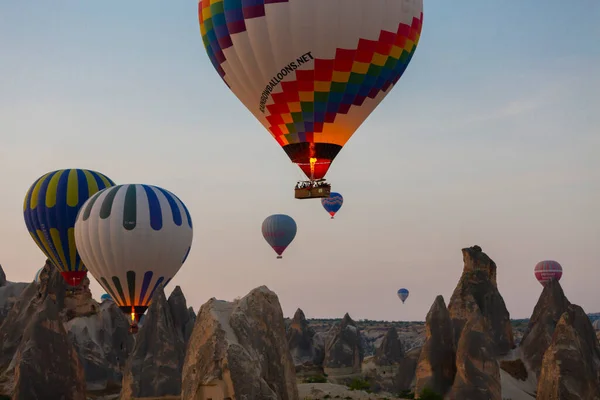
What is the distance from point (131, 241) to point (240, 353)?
2117 centimetres

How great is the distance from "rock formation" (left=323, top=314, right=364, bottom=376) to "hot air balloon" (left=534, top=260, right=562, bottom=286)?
29.8m

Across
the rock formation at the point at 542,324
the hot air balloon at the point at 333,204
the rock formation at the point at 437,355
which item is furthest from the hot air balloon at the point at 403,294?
the rock formation at the point at 437,355

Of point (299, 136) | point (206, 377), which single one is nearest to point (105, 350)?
point (299, 136)

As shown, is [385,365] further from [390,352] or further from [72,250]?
[72,250]

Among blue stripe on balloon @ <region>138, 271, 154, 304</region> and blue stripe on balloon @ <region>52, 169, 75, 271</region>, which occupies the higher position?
blue stripe on balloon @ <region>52, 169, 75, 271</region>

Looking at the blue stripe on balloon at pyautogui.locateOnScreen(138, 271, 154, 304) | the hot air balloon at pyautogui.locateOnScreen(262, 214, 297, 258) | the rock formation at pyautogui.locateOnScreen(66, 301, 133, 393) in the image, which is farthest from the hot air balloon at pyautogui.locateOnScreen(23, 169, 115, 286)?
the hot air balloon at pyautogui.locateOnScreen(262, 214, 297, 258)

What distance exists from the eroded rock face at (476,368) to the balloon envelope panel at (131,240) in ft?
47.5

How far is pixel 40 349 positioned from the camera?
96.6 feet

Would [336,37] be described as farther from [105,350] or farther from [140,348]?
[105,350]

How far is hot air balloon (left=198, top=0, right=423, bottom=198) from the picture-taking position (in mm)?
27203

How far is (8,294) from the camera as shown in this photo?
181 ft

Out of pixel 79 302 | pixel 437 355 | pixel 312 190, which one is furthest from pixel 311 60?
pixel 79 302

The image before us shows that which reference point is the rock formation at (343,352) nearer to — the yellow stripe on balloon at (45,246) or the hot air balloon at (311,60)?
the yellow stripe on balloon at (45,246)

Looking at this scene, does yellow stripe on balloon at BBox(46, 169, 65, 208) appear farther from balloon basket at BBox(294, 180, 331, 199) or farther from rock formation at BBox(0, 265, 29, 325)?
balloon basket at BBox(294, 180, 331, 199)
